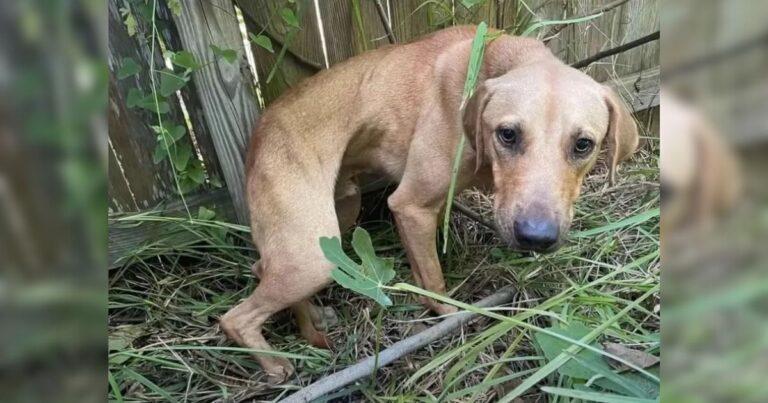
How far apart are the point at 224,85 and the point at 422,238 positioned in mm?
1084

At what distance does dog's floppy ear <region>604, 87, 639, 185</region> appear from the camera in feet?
7.60

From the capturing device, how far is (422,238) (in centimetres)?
274

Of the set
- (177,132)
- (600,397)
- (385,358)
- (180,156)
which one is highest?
(177,132)

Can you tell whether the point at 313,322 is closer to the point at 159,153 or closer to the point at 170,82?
the point at 159,153

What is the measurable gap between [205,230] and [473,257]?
132 centimetres

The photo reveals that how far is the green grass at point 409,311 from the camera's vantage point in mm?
2180

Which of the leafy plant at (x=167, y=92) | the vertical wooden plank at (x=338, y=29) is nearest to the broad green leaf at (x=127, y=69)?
the leafy plant at (x=167, y=92)

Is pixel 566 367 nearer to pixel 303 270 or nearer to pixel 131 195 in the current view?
pixel 303 270

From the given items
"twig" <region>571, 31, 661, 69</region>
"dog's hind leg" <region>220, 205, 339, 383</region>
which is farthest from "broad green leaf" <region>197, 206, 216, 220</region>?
"twig" <region>571, 31, 661, 69</region>

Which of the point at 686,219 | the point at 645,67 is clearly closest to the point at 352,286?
the point at 686,219

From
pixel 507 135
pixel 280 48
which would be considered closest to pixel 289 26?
pixel 280 48

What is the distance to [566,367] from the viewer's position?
70.6 inches

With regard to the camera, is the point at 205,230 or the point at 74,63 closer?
the point at 74,63

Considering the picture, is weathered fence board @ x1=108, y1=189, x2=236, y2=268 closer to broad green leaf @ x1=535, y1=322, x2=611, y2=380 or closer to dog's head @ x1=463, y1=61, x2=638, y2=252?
dog's head @ x1=463, y1=61, x2=638, y2=252
